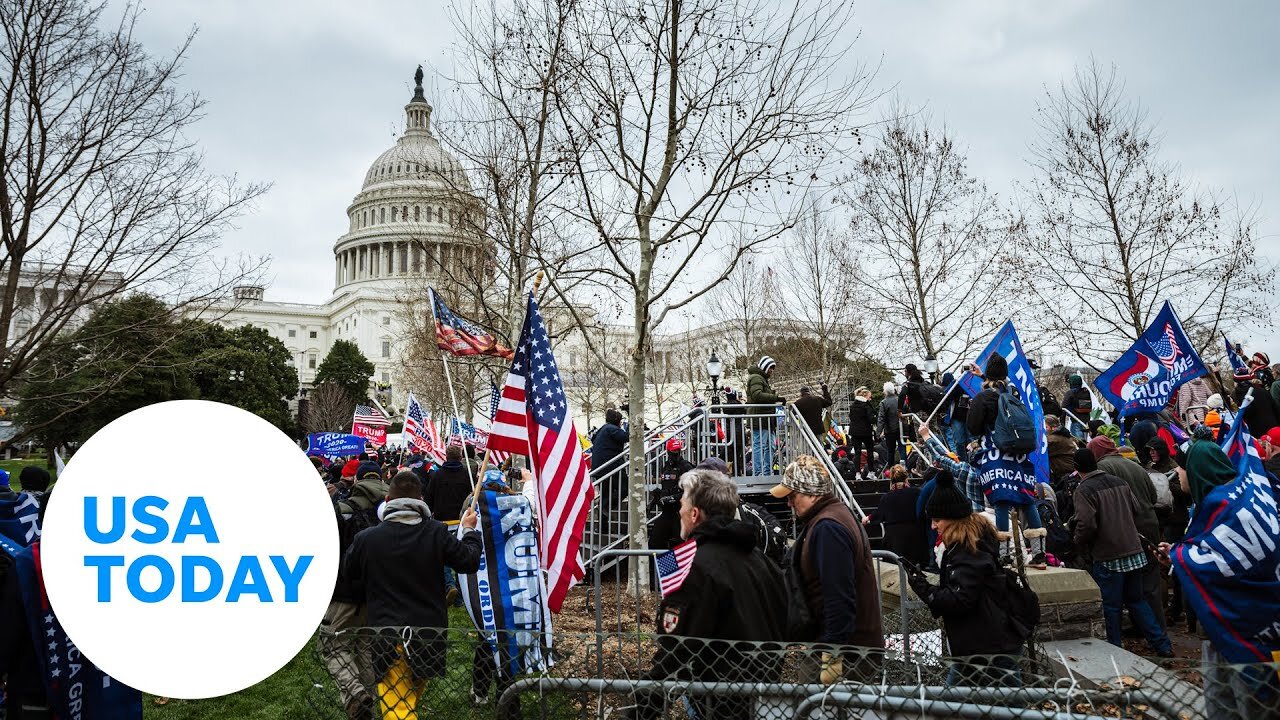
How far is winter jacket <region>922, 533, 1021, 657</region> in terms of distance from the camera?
183 inches

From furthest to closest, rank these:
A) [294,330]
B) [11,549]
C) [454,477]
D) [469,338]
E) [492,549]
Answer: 1. [294,330]
2. [454,477]
3. [469,338]
4. [492,549]
5. [11,549]

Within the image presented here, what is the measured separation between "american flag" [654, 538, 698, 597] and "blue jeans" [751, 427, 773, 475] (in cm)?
859

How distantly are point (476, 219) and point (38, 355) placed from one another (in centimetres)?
991

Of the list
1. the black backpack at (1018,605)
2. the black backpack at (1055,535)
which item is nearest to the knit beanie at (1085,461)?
the black backpack at (1055,535)

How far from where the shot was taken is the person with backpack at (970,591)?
4.65 meters

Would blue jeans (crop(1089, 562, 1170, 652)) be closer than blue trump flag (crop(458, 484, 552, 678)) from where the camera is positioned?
No

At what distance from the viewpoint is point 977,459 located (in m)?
8.09

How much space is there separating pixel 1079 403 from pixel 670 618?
35.5 ft

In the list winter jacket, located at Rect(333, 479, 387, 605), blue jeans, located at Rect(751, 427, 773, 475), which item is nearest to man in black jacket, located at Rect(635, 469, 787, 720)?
winter jacket, located at Rect(333, 479, 387, 605)

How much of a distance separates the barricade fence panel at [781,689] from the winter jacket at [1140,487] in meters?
3.90

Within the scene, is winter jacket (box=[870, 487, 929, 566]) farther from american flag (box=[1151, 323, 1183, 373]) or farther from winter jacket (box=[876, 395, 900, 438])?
winter jacket (box=[876, 395, 900, 438])

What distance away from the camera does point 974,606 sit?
4676 mm

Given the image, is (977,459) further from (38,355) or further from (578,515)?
(38,355)

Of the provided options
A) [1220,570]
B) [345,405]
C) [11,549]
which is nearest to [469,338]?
[11,549]
